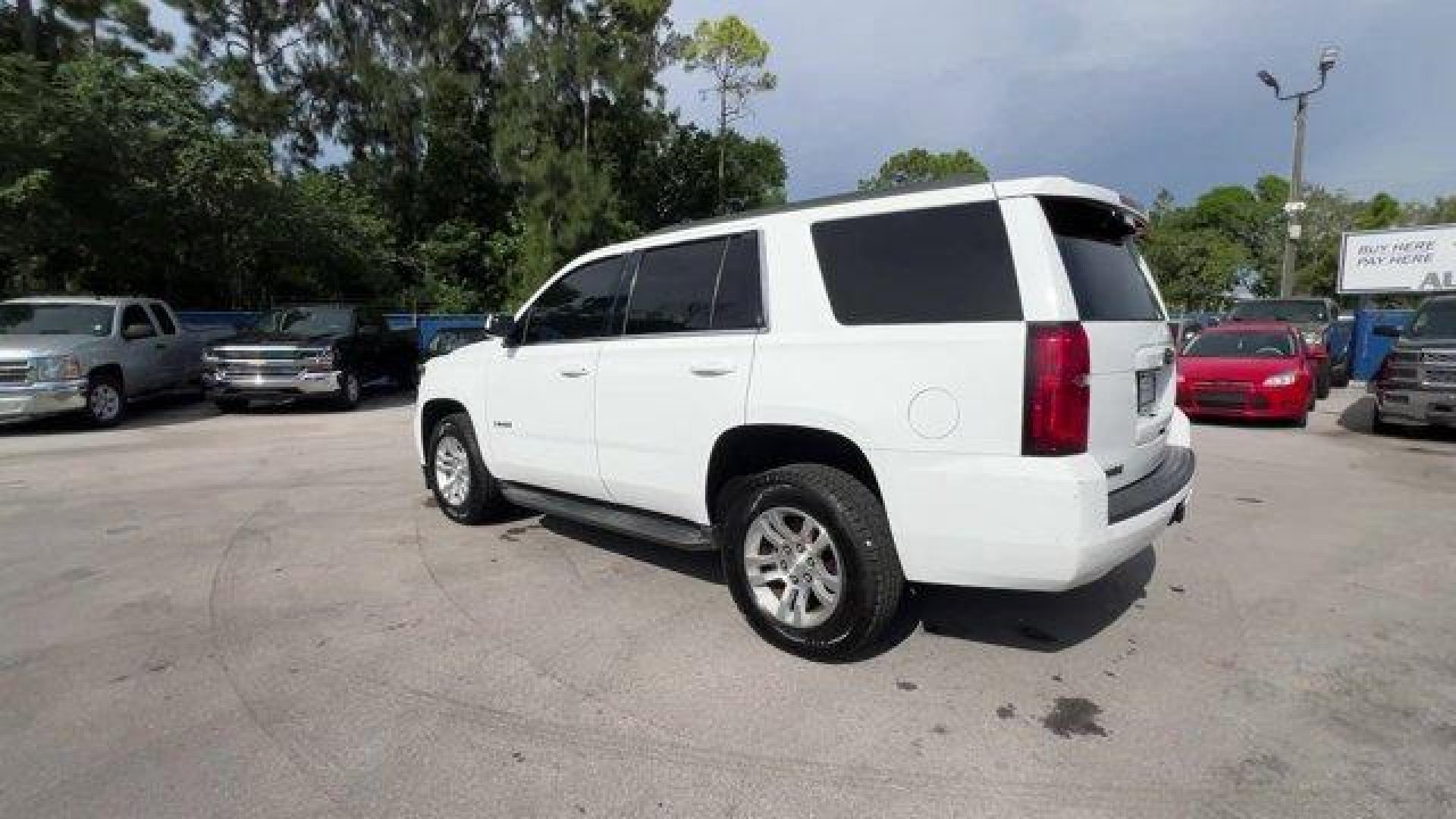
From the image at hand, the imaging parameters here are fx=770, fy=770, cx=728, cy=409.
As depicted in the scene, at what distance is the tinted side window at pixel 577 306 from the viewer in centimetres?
449

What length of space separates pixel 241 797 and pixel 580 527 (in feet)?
10.2

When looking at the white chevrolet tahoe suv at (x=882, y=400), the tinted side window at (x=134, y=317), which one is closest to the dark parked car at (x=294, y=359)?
the tinted side window at (x=134, y=317)

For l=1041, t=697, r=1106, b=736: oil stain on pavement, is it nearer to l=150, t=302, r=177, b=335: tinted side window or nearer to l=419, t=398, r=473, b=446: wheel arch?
l=419, t=398, r=473, b=446: wheel arch

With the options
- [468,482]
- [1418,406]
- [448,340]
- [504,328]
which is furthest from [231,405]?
[1418,406]

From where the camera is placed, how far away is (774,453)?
3686mm

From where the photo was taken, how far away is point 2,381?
975 cm

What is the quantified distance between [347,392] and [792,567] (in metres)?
11.3

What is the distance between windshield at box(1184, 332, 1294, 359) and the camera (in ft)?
35.7

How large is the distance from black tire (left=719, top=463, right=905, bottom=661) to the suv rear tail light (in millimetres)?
711

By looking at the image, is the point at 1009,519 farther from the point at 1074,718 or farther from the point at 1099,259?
the point at 1099,259

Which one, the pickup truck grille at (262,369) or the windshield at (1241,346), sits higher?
the windshield at (1241,346)

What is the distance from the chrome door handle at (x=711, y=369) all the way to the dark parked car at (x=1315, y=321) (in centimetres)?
1367

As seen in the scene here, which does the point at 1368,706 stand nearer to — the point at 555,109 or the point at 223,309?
the point at 223,309

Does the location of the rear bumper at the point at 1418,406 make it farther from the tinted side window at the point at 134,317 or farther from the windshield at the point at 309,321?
the tinted side window at the point at 134,317
